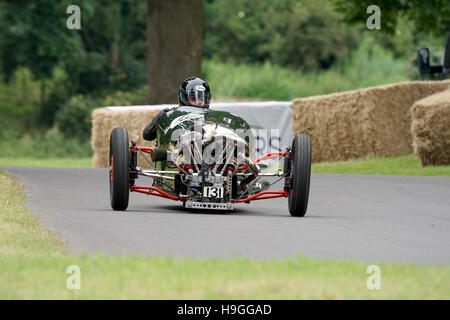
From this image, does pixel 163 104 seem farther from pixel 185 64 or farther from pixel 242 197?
pixel 242 197

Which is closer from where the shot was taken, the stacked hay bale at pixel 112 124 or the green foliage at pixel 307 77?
the stacked hay bale at pixel 112 124

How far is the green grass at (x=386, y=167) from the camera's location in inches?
860

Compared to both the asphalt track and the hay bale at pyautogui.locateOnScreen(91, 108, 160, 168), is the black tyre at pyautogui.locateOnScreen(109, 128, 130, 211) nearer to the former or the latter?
the asphalt track

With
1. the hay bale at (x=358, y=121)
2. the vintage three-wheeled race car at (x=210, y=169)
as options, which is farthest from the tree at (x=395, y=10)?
the vintage three-wheeled race car at (x=210, y=169)

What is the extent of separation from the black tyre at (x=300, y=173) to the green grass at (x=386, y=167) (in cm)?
903

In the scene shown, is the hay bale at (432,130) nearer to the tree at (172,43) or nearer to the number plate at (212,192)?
the tree at (172,43)

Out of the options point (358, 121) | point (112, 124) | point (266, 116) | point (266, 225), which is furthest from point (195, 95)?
point (112, 124)

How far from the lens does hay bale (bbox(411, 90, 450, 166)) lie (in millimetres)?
22156

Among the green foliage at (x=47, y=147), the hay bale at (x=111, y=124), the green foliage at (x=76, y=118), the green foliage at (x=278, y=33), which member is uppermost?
the green foliage at (x=278, y=33)

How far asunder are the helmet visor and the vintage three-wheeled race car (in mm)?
848

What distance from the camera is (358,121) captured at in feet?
84.9

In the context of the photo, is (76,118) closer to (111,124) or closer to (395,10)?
(395,10)

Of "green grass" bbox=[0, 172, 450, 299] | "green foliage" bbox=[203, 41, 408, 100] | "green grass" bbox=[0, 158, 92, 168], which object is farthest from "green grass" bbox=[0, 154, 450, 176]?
"green foliage" bbox=[203, 41, 408, 100]

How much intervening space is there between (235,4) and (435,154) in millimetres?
44036
